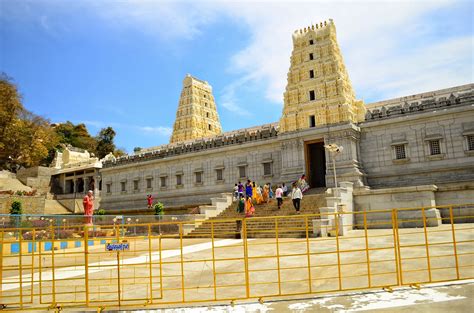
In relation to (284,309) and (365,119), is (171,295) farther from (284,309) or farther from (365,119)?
(365,119)

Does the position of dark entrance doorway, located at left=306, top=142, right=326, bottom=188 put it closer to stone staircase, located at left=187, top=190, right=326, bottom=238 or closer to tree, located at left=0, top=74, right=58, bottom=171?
stone staircase, located at left=187, top=190, right=326, bottom=238

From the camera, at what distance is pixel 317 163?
30.6 m

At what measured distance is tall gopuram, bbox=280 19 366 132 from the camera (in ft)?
93.8

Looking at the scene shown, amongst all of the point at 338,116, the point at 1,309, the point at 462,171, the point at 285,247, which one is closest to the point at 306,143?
the point at 338,116

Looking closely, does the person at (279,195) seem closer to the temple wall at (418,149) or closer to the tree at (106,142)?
the temple wall at (418,149)

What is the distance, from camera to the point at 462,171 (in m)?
24.3

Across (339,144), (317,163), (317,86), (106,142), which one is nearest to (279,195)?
(339,144)

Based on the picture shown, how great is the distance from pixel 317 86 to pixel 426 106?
8.05m

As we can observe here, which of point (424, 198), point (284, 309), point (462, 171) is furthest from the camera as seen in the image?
point (462, 171)

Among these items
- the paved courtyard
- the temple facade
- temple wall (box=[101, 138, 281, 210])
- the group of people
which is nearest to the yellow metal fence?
the paved courtyard

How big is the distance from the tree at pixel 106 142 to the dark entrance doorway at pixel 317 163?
168 ft

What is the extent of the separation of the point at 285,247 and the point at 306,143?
51.9 ft

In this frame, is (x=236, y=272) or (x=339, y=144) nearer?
(x=236, y=272)

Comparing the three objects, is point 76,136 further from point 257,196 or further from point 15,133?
point 257,196
